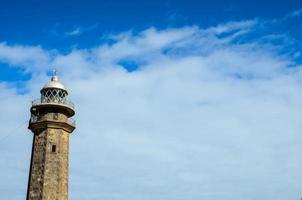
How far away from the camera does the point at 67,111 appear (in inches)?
1399

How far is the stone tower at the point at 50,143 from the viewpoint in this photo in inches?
1288

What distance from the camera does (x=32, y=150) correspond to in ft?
113

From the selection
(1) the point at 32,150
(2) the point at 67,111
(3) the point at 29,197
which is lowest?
(3) the point at 29,197

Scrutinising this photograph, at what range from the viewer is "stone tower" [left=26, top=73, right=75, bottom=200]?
1288 inches

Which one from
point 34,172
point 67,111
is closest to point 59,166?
Answer: point 34,172

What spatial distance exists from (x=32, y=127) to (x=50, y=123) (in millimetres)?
1588

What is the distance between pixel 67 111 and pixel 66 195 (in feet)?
20.8

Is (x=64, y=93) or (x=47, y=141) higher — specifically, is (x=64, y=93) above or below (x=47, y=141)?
above

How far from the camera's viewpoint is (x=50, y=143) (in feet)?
111

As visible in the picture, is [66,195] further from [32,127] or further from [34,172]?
[32,127]

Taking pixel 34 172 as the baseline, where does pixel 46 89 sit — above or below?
above

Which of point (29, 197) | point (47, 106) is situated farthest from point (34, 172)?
point (47, 106)

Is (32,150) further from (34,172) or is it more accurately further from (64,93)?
(64,93)

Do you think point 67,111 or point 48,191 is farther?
point 67,111
